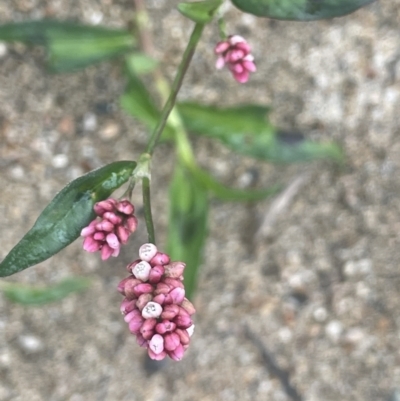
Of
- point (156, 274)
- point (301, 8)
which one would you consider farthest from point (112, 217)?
point (301, 8)

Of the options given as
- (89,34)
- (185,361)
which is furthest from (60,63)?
(185,361)

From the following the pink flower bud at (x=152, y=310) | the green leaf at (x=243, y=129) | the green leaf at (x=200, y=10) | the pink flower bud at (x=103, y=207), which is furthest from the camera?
the green leaf at (x=243, y=129)

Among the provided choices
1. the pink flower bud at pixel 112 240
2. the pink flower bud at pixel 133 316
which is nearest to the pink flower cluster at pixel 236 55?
the pink flower bud at pixel 112 240

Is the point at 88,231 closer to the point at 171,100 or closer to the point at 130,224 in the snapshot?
the point at 130,224

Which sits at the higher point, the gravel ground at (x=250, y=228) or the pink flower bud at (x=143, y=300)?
the pink flower bud at (x=143, y=300)

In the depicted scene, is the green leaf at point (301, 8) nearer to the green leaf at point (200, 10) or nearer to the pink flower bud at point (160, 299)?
the green leaf at point (200, 10)

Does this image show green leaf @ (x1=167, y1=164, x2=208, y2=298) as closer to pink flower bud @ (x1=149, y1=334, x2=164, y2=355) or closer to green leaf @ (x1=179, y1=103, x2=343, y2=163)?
green leaf @ (x1=179, y1=103, x2=343, y2=163)
